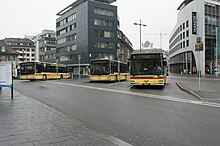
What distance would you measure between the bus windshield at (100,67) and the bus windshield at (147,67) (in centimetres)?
915

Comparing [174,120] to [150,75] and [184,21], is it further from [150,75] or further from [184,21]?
[184,21]

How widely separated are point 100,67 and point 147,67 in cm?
1045

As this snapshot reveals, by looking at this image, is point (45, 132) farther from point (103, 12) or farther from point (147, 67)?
point (103, 12)

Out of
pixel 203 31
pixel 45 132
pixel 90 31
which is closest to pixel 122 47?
pixel 90 31

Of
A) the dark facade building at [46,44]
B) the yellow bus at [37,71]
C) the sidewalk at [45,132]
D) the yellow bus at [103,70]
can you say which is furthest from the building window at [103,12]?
the sidewalk at [45,132]

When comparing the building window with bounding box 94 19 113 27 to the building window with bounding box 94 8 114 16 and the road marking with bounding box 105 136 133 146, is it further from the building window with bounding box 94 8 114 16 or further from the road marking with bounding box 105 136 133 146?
the road marking with bounding box 105 136 133 146

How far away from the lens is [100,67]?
92.1ft

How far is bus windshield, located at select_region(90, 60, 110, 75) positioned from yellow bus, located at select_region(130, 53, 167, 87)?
9.05 meters

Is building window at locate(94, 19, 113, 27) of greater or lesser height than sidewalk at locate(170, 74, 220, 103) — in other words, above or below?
above

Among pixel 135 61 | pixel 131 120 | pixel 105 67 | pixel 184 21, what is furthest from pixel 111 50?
pixel 131 120

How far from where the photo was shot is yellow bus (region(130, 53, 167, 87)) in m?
18.1

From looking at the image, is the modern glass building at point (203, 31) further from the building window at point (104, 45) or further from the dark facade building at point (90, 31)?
the building window at point (104, 45)

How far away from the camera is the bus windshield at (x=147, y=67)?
18.3 metres

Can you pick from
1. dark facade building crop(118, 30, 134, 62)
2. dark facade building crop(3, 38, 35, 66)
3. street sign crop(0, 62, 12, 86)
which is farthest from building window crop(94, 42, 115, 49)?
dark facade building crop(3, 38, 35, 66)
